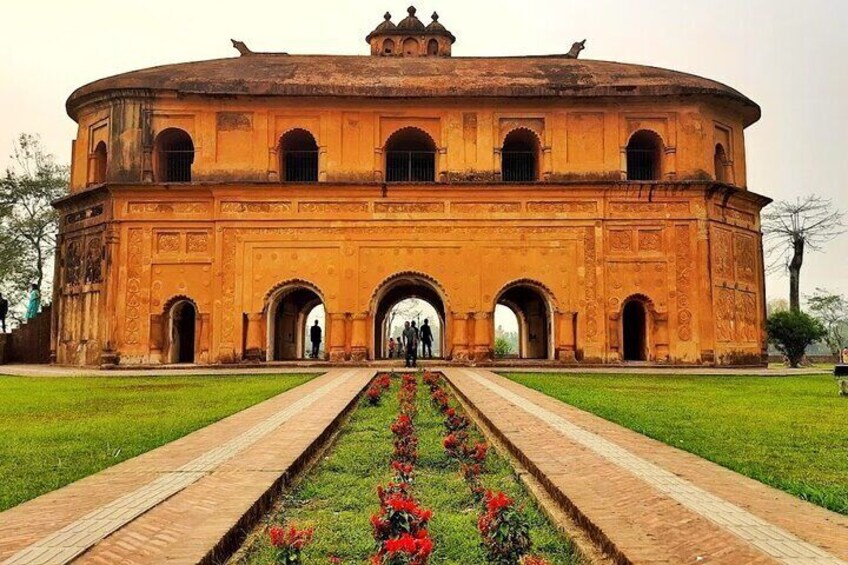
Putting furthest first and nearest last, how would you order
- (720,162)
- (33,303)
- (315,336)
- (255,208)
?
(33,303), (315,336), (720,162), (255,208)

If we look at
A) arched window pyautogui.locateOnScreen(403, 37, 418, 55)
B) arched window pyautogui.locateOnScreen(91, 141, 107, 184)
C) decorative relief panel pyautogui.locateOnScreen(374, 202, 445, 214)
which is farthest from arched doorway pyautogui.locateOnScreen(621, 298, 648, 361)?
arched window pyautogui.locateOnScreen(91, 141, 107, 184)

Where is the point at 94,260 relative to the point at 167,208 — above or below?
below

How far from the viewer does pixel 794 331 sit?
933 inches

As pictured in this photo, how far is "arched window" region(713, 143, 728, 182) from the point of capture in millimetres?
24052

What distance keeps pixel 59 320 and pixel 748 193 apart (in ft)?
75.6

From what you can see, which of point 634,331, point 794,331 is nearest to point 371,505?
point 634,331

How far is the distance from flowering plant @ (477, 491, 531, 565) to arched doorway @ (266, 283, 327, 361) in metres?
18.7

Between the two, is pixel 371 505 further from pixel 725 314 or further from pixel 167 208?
pixel 725 314

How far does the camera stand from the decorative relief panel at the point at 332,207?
2194cm

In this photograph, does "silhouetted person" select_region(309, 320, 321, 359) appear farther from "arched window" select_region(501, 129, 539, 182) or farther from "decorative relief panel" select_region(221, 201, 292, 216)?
"arched window" select_region(501, 129, 539, 182)

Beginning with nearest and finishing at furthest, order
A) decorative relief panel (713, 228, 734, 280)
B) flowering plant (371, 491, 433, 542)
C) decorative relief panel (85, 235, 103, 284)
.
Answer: flowering plant (371, 491, 433, 542) < decorative relief panel (713, 228, 734, 280) < decorative relief panel (85, 235, 103, 284)

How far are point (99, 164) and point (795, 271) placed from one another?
30629 millimetres

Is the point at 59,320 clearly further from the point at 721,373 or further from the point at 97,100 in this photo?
the point at 721,373

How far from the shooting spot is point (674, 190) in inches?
868
